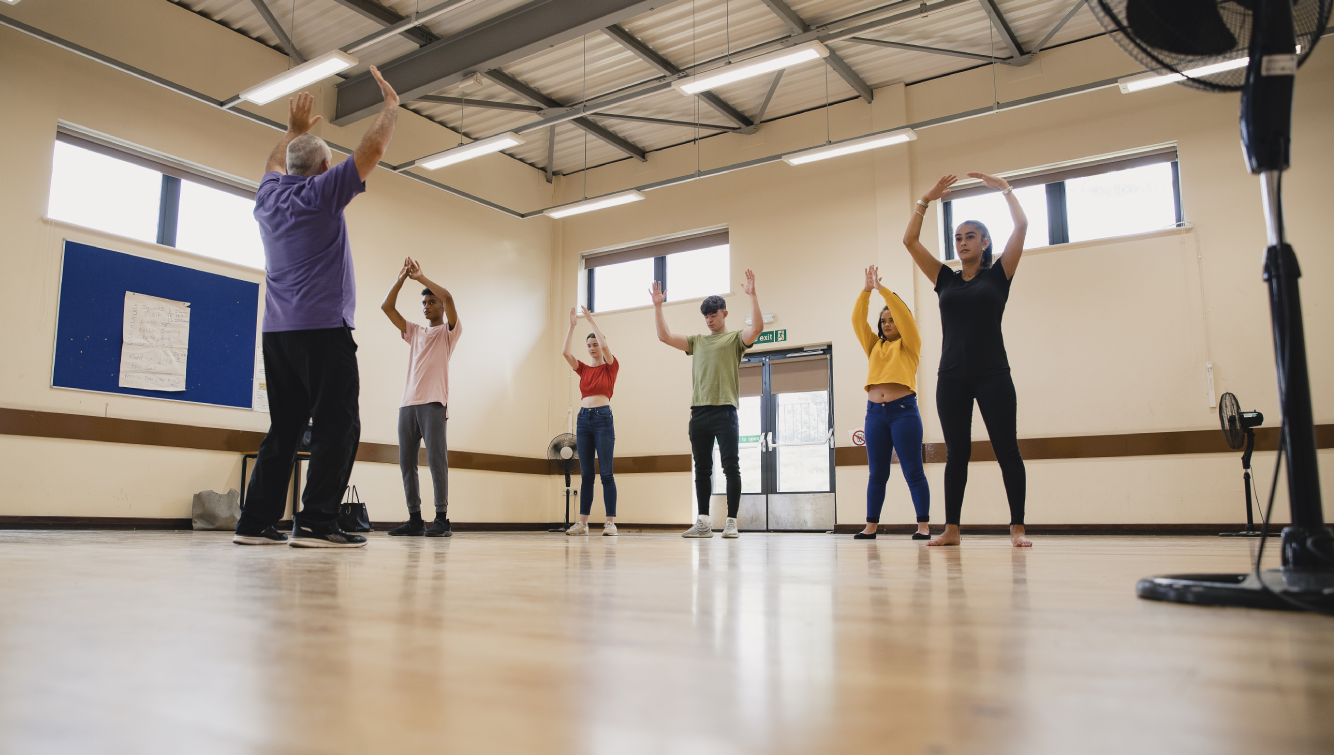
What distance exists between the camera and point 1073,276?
8039 mm

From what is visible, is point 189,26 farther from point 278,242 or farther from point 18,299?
point 278,242

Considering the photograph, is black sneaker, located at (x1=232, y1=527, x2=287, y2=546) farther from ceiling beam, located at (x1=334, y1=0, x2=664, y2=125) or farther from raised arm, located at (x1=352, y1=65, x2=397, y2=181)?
ceiling beam, located at (x1=334, y1=0, x2=664, y2=125)

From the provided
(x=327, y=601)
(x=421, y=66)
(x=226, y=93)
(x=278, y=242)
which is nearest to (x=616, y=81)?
(x=421, y=66)

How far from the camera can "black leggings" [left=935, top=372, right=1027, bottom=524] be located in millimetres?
3260

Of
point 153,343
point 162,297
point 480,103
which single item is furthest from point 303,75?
point 153,343

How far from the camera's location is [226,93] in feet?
25.2

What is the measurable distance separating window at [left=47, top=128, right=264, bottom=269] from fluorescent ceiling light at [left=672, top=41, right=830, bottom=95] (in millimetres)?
3702

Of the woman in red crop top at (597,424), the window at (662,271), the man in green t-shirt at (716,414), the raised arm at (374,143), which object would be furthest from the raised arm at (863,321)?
the window at (662,271)

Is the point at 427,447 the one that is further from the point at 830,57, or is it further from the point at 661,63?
the point at 830,57

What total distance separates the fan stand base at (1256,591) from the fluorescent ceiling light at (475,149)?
727 cm

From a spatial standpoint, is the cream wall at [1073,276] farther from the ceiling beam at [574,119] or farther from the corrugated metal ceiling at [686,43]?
the ceiling beam at [574,119]

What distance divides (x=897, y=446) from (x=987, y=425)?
4.52 ft

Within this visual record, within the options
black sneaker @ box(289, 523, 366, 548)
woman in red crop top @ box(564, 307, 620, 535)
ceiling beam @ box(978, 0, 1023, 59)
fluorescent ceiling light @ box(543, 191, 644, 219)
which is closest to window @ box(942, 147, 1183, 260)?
ceiling beam @ box(978, 0, 1023, 59)

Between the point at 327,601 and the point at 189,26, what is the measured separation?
823 cm
